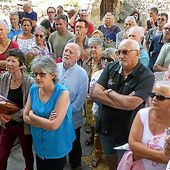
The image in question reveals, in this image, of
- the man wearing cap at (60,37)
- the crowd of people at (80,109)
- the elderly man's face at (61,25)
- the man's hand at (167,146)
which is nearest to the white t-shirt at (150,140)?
the crowd of people at (80,109)

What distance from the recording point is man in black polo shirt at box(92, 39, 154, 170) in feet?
11.0

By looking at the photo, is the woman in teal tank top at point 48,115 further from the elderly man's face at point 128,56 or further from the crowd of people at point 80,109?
the elderly man's face at point 128,56

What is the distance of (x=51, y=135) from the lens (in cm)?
332

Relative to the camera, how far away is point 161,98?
102 inches

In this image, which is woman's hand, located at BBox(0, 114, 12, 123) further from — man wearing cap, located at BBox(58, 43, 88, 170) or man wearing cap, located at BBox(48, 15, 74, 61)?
man wearing cap, located at BBox(48, 15, 74, 61)

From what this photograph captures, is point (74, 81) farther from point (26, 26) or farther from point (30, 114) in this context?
point (26, 26)

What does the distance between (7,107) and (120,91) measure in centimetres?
124

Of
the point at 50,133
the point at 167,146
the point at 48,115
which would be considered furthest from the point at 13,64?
the point at 167,146

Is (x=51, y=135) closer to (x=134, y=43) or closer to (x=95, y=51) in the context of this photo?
(x=134, y=43)

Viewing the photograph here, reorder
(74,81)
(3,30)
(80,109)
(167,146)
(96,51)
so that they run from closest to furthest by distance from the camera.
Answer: (167,146) → (74,81) → (80,109) → (96,51) → (3,30)

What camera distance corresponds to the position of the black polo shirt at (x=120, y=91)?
3383 mm

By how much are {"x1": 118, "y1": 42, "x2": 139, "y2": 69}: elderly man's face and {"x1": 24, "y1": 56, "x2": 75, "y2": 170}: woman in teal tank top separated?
683mm

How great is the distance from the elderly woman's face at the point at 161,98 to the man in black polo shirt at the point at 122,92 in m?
0.70

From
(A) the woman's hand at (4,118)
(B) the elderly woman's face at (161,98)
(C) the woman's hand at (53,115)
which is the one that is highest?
(B) the elderly woman's face at (161,98)
